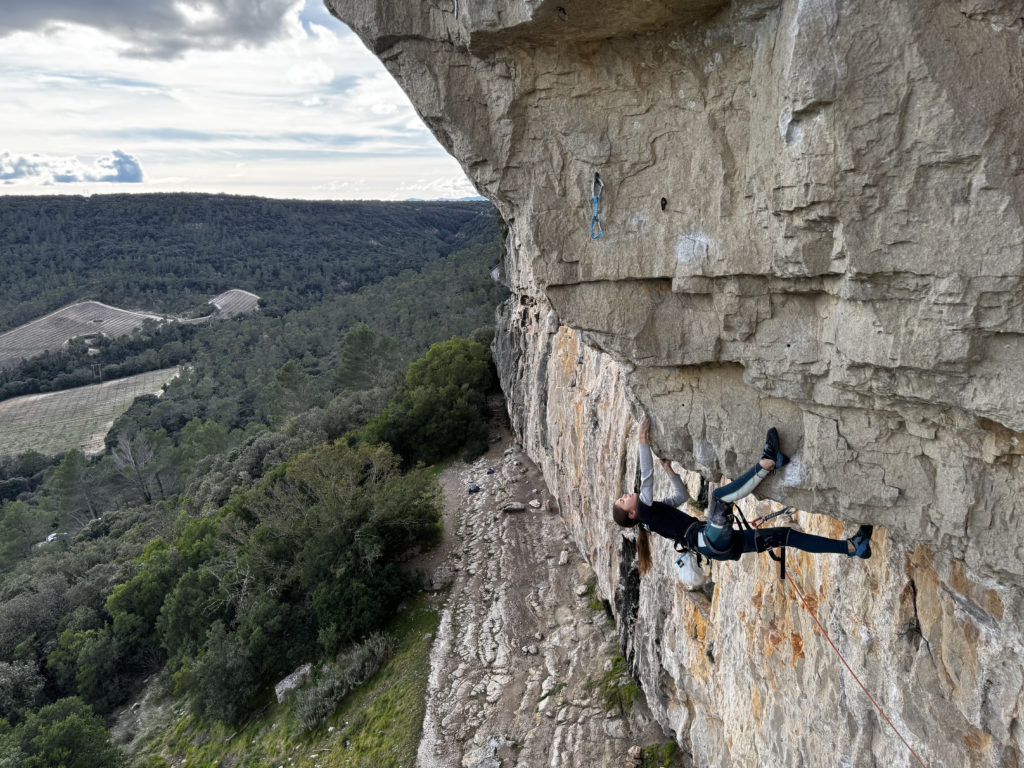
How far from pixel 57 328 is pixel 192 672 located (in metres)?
69.1

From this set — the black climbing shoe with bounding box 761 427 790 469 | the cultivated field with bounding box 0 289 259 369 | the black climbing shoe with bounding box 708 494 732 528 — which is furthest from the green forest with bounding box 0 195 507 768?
the black climbing shoe with bounding box 761 427 790 469

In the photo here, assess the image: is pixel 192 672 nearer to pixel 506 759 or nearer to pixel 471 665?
pixel 471 665

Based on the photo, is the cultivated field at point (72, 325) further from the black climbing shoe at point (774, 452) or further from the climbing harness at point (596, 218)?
the black climbing shoe at point (774, 452)

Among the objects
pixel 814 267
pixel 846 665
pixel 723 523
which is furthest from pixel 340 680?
pixel 814 267

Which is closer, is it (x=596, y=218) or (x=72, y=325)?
(x=596, y=218)

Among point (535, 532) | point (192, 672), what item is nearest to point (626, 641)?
A: point (535, 532)

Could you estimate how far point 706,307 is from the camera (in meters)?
4.41

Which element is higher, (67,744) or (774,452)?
(774,452)

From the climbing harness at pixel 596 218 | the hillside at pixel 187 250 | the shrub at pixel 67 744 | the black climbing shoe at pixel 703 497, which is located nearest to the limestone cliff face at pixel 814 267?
the climbing harness at pixel 596 218

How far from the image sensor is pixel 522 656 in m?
11.6

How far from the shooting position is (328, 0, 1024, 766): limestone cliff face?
2.90 m

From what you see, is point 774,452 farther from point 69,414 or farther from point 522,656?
point 69,414

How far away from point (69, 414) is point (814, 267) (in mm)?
64316

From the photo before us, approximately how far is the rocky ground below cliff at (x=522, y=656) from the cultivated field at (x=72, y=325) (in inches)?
2506
